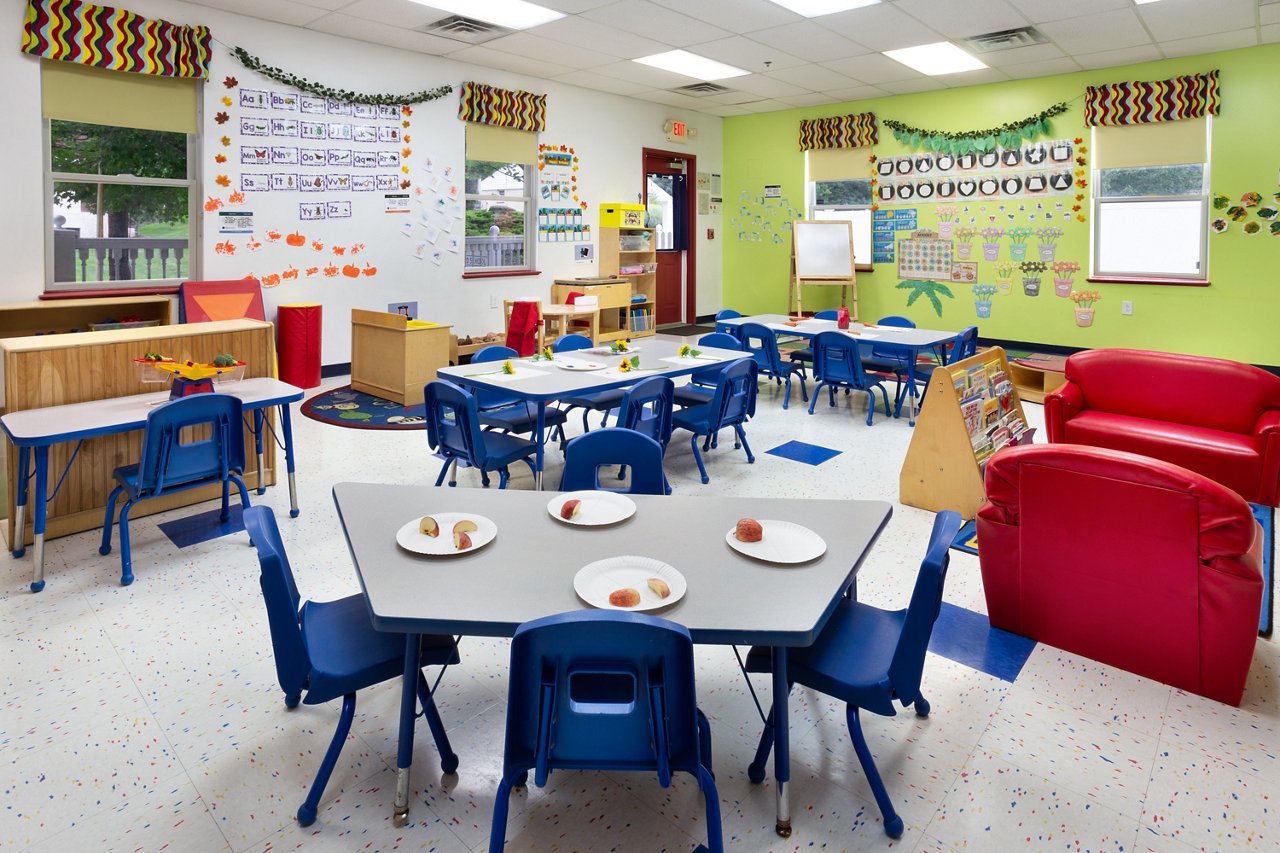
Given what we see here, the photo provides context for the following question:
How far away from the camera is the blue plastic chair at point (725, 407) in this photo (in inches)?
180

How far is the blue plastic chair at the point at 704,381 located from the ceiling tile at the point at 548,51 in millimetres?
3369

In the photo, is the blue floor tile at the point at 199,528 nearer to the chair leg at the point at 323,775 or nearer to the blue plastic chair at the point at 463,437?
the blue plastic chair at the point at 463,437

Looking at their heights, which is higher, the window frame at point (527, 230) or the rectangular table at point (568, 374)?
the window frame at point (527, 230)

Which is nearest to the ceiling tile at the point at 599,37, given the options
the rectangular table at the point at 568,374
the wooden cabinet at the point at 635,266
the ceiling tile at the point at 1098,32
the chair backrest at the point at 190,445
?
the wooden cabinet at the point at 635,266

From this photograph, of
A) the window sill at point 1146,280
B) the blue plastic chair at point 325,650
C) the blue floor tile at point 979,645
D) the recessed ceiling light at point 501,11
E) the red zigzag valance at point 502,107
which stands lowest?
the blue floor tile at point 979,645

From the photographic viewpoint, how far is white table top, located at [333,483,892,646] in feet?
5.35

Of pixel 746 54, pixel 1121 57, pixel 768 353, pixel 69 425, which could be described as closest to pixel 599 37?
pixel 746 54

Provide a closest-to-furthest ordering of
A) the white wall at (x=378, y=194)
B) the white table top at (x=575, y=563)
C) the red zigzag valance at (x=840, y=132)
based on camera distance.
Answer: the white table top at (x=575, y=563), the white wall at (x=378, y=194), the red zigzag valance at (x=840, y=132)

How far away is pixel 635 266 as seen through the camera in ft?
32.2

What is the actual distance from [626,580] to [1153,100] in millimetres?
8197

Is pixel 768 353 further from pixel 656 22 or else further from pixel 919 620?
pixel 919 620

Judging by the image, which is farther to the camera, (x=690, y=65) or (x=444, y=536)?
(x=690, y=65)

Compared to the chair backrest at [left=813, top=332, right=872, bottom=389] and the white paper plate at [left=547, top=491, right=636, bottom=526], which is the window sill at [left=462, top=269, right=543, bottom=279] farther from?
the white paper plate at [left=547, top=491, right=636, bottom=526]

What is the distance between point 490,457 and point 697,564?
2105mm
